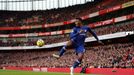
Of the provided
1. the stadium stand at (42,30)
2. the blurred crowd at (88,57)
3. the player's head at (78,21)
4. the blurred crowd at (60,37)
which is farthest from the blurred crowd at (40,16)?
the player's head at (78,21)

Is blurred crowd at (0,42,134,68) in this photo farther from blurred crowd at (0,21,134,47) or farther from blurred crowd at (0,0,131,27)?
blurred crowd at (0,0,131,27)

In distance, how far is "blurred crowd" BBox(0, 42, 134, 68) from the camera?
36.6 meters

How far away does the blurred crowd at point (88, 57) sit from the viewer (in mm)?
36584

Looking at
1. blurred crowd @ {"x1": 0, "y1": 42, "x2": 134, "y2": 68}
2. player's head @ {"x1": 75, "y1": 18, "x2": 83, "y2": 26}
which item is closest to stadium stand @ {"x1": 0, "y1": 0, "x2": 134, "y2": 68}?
blurred crowd @ {"x1": 0, "y1": 42, "x2": 134, "y2": 68}

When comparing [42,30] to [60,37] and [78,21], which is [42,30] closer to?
[60,37]

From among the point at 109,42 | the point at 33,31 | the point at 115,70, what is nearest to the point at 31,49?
the point at 33,31

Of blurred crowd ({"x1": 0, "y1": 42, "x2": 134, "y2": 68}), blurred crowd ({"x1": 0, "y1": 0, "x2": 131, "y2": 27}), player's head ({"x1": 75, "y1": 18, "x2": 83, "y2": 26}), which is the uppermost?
player's head ({"x1": 75, "y1": 18, "x2": 83, "y2": 26})

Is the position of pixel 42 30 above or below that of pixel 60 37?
above

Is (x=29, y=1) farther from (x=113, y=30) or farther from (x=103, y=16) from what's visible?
(x=113, y=30)

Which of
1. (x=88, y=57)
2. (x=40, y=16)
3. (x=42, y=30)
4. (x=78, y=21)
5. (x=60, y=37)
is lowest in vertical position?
(x=88, y=57)

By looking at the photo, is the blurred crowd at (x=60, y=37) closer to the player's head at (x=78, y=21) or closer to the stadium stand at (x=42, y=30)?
the stadium stand at (x=42, y=30)

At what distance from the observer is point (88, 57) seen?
50125 mm

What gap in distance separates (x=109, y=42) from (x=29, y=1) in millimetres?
49694

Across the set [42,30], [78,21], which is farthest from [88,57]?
[78,21]
